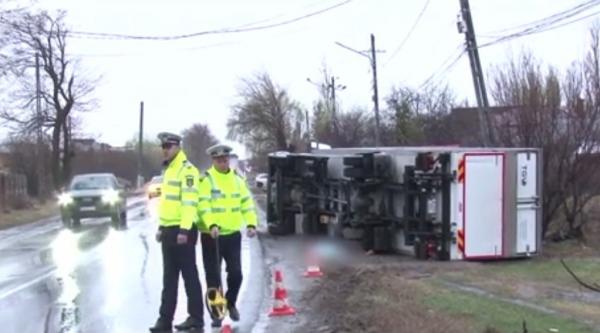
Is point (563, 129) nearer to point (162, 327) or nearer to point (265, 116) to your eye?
point (162, 327)

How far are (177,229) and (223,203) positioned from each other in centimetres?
64

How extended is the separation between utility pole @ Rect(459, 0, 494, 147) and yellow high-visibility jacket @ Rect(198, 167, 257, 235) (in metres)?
11.9

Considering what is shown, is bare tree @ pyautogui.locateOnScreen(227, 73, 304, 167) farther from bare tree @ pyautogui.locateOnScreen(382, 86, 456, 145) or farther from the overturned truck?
the overturned truck

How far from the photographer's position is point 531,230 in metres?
16.3

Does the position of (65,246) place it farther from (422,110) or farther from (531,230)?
(422,110)

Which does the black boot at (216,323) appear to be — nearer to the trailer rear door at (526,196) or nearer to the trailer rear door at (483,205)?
the trailer rear door at (483,205)

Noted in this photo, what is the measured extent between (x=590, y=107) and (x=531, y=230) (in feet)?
15.7

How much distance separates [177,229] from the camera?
891 cm

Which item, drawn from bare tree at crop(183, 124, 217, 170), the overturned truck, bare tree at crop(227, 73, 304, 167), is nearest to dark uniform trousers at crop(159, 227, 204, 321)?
the overturned truck

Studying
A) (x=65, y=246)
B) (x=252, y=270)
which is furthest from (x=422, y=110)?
(x=252, y=270)

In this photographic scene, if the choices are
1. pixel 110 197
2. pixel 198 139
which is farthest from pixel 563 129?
Answer: pixel 198 139

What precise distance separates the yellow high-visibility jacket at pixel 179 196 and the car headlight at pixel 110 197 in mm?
20048

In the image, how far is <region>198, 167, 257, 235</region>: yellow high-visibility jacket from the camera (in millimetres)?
9219

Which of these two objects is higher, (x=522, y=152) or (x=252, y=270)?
(x=522, y=152)
